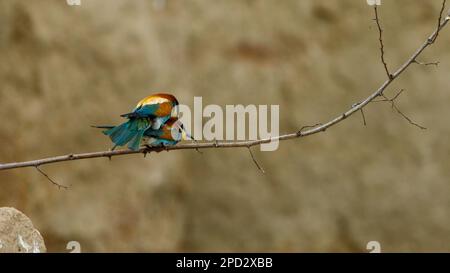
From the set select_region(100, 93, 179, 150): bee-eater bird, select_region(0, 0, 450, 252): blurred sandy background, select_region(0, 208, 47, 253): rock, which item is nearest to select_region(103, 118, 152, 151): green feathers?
select_region(100, 93, 179, 150): bee-eater bird

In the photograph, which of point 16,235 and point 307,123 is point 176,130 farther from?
point 307,123

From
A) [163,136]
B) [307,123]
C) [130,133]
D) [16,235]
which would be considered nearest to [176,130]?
[163,136]

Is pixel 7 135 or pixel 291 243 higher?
pixel 7 135

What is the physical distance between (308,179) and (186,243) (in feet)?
2.50

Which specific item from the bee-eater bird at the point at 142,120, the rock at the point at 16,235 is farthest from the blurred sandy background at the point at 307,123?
the rock at the point at 16,235

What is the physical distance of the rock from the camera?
2.40 meters

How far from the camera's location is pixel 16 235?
7.98ft

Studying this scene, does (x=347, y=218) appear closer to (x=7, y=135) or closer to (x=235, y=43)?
(x=235, y=43)

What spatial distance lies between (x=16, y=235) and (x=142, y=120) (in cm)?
→ 51

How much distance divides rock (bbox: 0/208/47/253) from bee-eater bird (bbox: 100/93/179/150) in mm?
339

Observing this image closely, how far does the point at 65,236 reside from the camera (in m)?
4.47

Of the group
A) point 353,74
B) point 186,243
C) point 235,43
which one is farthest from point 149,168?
point 353,74

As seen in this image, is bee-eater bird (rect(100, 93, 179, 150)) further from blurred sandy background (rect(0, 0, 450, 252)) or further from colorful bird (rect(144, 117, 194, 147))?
blurred sandy background (rect(0, 0, 450, 252))

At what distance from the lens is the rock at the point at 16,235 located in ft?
7.88
